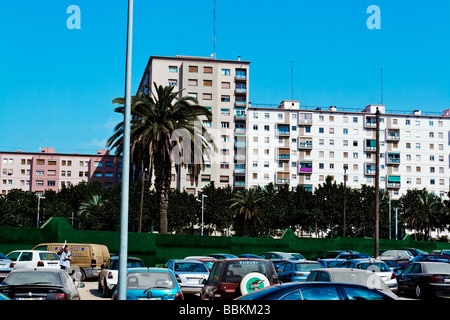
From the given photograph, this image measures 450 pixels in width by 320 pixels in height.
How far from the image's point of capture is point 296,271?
21.9 metres

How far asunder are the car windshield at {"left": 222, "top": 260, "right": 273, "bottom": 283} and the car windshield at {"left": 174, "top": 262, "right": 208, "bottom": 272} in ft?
21.9

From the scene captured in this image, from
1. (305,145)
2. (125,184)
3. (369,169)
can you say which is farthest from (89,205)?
(125,184)

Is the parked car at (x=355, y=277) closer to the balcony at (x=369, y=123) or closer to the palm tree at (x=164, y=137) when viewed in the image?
the palm tree at (x=164, y=137)

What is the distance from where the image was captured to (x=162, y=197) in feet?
129

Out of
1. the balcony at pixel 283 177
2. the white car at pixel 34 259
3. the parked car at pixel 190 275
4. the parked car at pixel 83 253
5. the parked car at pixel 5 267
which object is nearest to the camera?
the parked car at pixel 190 275

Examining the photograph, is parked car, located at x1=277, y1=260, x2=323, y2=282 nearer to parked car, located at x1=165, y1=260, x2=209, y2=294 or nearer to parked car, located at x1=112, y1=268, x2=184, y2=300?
parked car, located at x1=165, y1=260, x2=209, y2=294

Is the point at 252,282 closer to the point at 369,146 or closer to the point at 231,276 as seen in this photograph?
the point at 231,276

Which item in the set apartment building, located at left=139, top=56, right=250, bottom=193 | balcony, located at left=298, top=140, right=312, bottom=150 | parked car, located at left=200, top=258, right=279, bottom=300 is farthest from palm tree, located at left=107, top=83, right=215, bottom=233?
balcony, located at left=298, top=140, right=312, bottom=150

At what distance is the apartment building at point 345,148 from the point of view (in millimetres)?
110562

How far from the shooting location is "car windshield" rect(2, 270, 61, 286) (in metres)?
12.5

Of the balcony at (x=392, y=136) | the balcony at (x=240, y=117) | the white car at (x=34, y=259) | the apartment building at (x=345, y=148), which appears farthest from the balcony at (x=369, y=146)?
the white car at (x=34, y=259)

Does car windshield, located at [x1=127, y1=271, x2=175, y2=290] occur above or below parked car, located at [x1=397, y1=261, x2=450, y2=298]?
above

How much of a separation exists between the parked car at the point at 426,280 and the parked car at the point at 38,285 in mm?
14040
